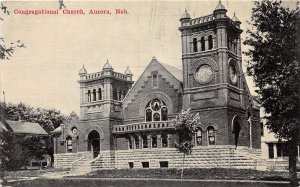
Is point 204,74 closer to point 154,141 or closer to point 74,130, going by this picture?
point 154,141

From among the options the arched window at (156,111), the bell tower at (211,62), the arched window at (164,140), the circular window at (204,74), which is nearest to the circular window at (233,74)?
the bell tower at (211,62)

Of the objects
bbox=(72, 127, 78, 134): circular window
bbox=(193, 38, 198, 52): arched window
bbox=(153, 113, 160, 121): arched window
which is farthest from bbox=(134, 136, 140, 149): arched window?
bbox=(193, 38, 198, 52): arched window

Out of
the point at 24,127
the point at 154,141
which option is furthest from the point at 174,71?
the point at 24,127

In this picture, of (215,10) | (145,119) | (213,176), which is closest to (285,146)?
(213,176)

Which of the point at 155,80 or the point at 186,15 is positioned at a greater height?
the point at 186,15

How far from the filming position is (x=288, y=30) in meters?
21.0

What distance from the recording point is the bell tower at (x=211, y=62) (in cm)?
3588

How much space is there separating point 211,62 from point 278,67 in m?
15.5

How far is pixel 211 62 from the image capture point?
3662cm

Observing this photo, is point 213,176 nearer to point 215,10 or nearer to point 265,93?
point 265,93

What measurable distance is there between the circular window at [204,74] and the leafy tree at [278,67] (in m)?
13.7

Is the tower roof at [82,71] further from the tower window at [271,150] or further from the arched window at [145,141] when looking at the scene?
the tower window at [271,150]

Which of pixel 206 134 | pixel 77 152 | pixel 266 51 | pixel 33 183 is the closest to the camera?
pixel 266 51

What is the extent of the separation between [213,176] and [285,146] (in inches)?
363
